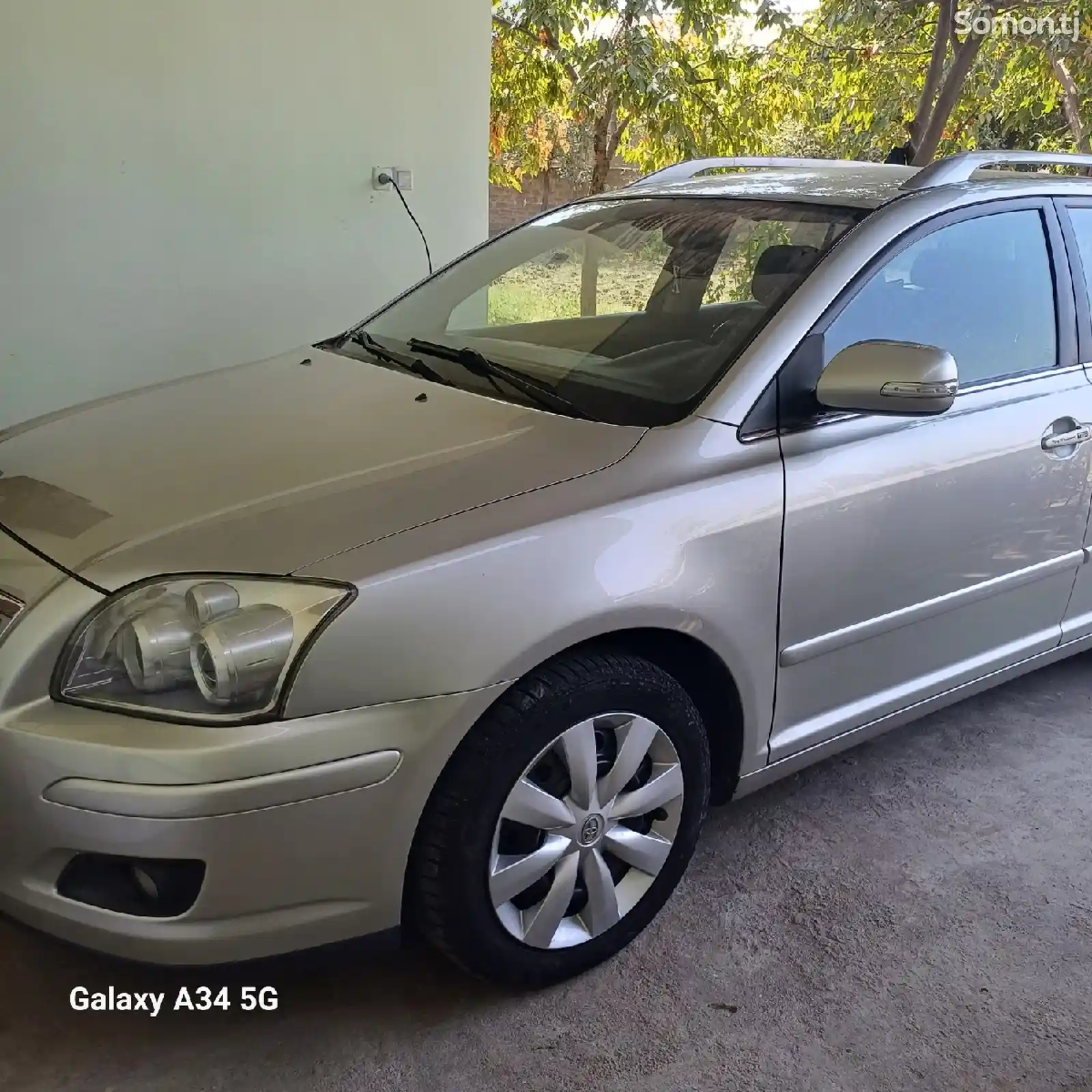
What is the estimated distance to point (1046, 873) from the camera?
7.97ft

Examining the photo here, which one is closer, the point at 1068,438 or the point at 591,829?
the point at 591,829

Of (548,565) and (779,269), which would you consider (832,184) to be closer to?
(779,269)

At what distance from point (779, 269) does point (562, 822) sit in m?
1.24

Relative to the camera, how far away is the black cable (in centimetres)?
500

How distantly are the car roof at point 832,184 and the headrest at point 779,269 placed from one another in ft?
0.63

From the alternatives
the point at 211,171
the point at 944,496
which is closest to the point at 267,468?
the point at 944,496

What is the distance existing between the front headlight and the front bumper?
0.13 feet

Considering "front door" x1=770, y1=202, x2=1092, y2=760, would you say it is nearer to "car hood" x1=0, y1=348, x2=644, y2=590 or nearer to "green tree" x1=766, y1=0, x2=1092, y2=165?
"car hood" x1=0, y1=348, x2=644, y2=590

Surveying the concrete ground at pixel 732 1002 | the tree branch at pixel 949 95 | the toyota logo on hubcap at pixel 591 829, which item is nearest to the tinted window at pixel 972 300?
the toyota logo on hubcap at pixel 591 829

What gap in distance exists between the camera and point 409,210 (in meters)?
5.15

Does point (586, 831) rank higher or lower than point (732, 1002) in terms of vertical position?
higher

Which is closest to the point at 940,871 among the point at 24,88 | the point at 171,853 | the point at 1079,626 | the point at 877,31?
the point at 1079,626

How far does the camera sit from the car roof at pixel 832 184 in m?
2.46

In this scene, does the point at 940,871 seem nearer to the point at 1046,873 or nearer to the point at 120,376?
the point at 1046,873
